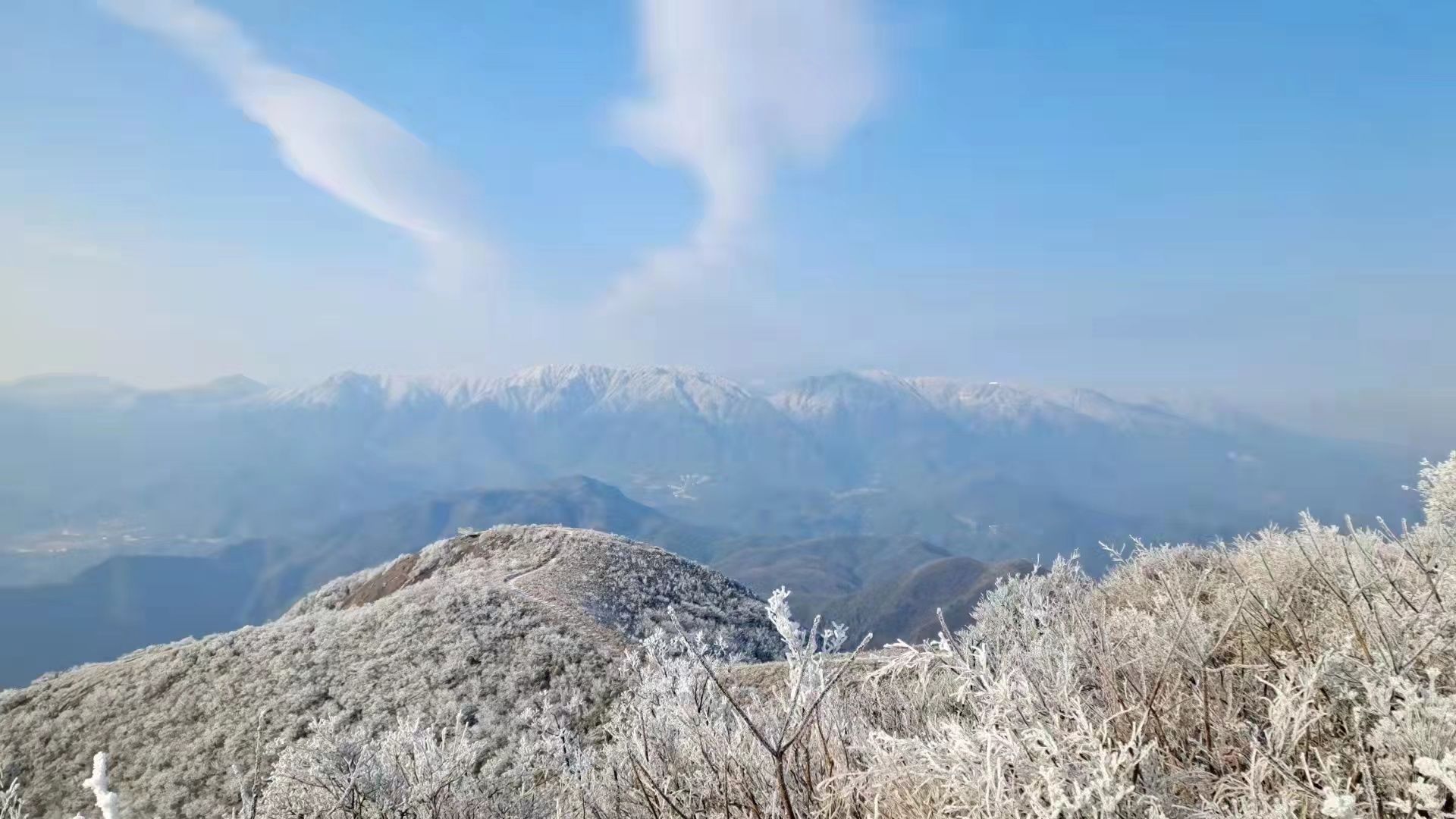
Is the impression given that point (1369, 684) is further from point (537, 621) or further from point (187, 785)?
point (537, 621)

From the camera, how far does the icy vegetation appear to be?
3.29 m

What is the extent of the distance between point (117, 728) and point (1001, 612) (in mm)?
25276

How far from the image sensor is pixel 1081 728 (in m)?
3.39

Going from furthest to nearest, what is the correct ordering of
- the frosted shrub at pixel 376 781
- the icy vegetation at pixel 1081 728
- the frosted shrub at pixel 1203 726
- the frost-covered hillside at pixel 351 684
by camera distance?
the frost-covered hillside at pixel 351 684
the frosted shrub at pixel 376 781
the icy vegetation at pixel 1081 728
the frosted shrub at pixel 1203 726

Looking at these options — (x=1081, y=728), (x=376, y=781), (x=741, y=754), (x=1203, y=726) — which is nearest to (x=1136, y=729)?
(x=1081, y=728)

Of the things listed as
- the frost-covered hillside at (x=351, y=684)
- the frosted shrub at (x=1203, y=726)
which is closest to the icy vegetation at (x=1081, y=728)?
the frosted shrub at (x=1203, y=726)

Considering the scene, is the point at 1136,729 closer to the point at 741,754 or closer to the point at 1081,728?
the point at 1081,728

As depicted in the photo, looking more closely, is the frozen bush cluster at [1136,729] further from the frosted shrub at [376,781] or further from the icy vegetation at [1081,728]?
the frosted shrub at [376,781]

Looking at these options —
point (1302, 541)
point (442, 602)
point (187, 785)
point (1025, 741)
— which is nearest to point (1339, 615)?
point (1302, 541)

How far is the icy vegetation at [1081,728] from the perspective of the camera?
3.29 metres

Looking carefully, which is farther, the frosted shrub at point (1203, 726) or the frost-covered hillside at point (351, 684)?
the frost-covered hillside at point (351, 684)

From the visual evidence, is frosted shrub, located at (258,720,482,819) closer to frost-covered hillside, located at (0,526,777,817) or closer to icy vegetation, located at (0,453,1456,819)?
icy vegetation, located at (0,453,1456,819)

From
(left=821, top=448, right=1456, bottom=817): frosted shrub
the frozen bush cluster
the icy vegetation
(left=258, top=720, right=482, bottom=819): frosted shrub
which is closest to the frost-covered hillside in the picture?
(left=258, top=720, right=482, bottom=819): frosted shrub

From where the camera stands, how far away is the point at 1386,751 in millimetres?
3598
